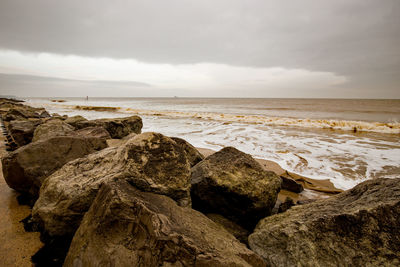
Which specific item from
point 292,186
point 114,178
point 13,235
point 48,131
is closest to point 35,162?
point 13,235

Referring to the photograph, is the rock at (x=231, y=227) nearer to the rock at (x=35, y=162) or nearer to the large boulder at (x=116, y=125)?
the rock at (x=35, y=162)

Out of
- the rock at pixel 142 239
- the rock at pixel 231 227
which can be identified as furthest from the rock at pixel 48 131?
the rock at pixel 231 227

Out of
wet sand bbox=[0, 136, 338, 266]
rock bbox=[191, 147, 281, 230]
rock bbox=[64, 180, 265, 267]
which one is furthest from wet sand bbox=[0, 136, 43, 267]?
rock bbox=[191, 147, 281, 230]

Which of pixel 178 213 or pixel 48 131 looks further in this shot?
pixel 48 131

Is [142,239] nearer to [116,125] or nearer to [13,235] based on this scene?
[13,235]

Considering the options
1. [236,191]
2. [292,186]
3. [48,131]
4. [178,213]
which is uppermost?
[48,131]

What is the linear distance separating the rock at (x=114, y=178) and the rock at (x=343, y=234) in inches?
39.7

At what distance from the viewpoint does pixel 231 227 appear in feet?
8.11

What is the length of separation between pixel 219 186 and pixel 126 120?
709 cm

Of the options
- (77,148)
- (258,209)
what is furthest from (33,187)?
(258,209)

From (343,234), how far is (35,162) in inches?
149

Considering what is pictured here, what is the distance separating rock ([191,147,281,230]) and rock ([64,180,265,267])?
2.83 ft

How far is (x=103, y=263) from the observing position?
1349 mm

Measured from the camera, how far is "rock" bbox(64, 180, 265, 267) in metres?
1.25
